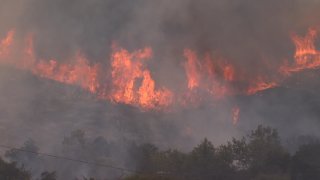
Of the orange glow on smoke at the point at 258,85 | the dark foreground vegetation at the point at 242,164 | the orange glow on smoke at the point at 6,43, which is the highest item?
the orange glow on smoke at the point at 6,43

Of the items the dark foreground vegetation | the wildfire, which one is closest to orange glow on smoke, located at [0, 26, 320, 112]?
the wildfire

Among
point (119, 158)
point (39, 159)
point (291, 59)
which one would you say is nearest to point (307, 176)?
point (119, 158)

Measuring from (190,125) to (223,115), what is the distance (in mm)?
10861

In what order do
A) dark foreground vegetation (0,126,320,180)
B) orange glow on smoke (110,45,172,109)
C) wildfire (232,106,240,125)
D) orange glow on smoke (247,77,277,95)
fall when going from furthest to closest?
orange glow on smoke (247,77,277,95), wildfire (232,106,240,125), orange glow on smoke (110,45,172,109), dark foreground vegetation (0,126,320,180)

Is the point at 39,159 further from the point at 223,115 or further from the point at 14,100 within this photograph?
the point at 223,115

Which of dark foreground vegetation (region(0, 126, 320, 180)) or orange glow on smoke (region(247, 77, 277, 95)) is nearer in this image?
dark foreground vegetation (region(0, 126, 320, 180))

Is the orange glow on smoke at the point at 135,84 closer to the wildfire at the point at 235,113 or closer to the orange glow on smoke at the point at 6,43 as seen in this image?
the wildfire at the point at 235,113

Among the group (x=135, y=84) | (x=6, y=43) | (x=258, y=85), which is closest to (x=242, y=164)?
(x=135, y=84)

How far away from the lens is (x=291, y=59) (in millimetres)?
126500

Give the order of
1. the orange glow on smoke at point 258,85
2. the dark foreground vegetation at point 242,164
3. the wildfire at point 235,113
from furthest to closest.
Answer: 1. the orange glow on smoke at point 258,85
2. the wildfire at point 235,113
3. the dark foreground vegetation at point 242,164

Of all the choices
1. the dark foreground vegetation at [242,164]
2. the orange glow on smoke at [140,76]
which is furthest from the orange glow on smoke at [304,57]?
the dark foreground vegetation at [242,164]

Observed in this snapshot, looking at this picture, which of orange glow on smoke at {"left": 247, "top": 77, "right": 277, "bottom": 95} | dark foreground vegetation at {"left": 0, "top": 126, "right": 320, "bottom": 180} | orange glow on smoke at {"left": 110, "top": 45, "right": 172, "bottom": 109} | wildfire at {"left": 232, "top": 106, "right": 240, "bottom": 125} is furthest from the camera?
orange glow on smoke at {"left": 247, "top": 77, "right": 277, "bottom": 95}

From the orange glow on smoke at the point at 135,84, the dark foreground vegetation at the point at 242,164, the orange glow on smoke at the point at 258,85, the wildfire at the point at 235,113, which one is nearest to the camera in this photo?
the dark foreground vegetation at the point at 242,164

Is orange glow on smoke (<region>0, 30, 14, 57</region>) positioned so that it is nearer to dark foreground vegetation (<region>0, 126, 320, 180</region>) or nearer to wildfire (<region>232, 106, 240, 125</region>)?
wildfire (<region>232, 106, 240, 125</region>)
